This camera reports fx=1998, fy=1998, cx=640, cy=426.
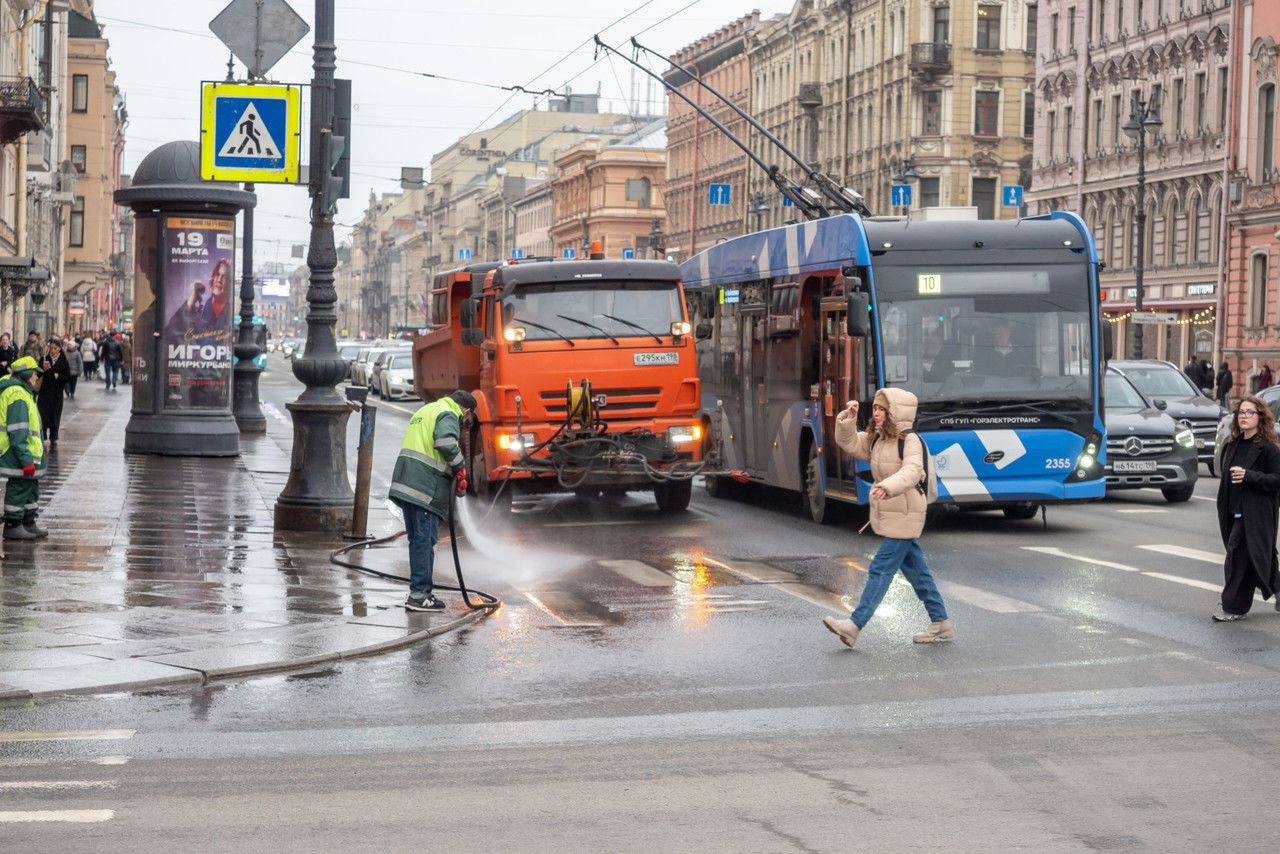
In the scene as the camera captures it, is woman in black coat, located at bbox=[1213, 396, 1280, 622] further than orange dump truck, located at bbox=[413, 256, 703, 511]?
No

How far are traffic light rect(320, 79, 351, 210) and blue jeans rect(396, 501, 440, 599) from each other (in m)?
5.10

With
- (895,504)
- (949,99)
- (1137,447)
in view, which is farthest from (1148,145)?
(895,504)

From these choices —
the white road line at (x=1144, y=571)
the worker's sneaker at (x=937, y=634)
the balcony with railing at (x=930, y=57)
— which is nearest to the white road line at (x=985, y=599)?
the worker's sneaker at (x=937, y=634)

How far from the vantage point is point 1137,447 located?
2359cm

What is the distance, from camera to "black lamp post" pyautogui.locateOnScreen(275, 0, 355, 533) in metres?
17.8

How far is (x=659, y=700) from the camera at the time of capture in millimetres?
9773

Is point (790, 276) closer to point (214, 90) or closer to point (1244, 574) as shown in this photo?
point (214, 90)

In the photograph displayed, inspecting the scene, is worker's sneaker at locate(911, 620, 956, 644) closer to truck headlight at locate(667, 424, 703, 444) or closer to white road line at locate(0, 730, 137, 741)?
white road line at locate(0, 730, 137, 741)

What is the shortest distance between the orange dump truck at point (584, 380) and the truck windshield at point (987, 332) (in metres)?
2.89

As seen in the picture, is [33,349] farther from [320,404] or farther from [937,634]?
[937,634]

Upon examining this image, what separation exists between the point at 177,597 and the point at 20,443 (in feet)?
11.8

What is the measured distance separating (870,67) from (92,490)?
216 ft

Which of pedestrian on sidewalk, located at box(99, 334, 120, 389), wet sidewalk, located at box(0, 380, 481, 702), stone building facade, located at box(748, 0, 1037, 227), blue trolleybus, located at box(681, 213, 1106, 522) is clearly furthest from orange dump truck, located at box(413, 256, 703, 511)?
stone building facade, located at box(748, 0, 1037, 227)

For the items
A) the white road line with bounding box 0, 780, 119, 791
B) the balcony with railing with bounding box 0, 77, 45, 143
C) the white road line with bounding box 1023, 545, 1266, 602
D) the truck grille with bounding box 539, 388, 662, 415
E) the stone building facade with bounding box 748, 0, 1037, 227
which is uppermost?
the stone building facade with bounding box 748, 0, 1037, 227
